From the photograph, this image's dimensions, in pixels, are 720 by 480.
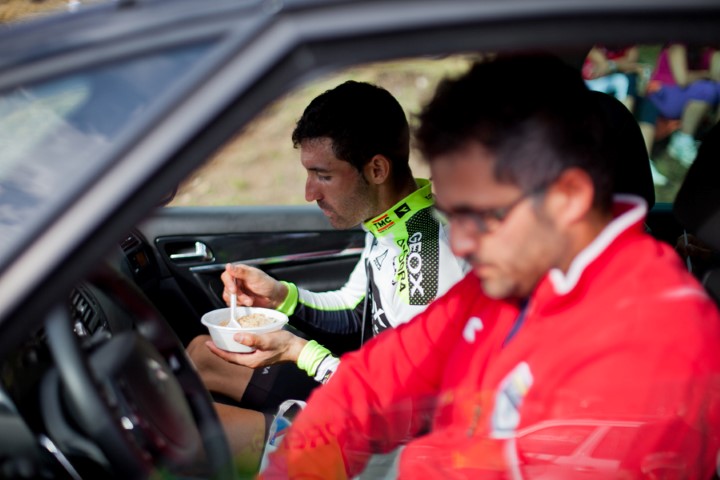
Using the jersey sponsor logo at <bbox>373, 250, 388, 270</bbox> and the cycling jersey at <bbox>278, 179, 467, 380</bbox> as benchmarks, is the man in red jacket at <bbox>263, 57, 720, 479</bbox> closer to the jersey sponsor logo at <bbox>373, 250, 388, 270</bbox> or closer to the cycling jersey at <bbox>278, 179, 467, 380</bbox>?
the cycling jersey at <bbox>278, 179, 467, 380</bbox>

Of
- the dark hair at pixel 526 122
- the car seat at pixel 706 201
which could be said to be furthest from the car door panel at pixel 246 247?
the dark hair at pixel 526 122

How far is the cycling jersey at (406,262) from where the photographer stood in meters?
2.06

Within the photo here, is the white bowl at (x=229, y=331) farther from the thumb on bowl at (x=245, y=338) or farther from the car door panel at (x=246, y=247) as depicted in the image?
the car door panel at (x=246, y=247)

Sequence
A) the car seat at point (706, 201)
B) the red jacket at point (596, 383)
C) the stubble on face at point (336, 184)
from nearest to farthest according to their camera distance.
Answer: the red jacket at point (596, 383), the car seat at point (706, 201), the stubble on face at point (336, 184)

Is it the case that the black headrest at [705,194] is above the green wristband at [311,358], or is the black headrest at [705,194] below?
above

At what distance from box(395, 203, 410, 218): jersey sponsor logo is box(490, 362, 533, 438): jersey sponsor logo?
35.5 inches

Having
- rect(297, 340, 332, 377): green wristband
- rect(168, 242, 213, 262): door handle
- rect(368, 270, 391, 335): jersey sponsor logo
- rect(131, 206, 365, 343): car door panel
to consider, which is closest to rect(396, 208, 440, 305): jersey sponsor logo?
rect(368, 270, 391, 335): jersey sponsor logo

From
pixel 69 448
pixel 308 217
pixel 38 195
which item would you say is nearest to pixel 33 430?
pixel 69 448

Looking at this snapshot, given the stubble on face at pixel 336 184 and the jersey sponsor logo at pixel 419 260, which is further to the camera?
the stubble on face at pixel 336 184

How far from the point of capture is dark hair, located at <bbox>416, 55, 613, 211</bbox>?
4.02 ft

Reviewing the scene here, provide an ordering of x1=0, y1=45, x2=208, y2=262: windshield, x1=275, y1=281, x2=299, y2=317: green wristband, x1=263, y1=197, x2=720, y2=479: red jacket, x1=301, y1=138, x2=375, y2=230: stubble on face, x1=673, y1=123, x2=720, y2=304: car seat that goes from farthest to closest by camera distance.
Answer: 1. x1=275, y1=281, x2=299, y2=317: green wristband
2. x1=301, y1=138, x2=375, y2=230: stubble on face
3. x1=673, y1=123, x2=720, y2=304: car seat
4. x1=263, y1=197, x2=720, y2=479: red jacket
5. x1=0, y1=45, x2=208, y2=262: windshield

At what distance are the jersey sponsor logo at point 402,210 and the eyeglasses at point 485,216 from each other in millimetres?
903

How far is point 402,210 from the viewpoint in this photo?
7.26ft

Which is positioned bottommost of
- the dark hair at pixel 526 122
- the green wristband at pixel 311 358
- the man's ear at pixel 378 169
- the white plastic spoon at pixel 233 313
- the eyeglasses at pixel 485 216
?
the green wristband at pixel 311 358
